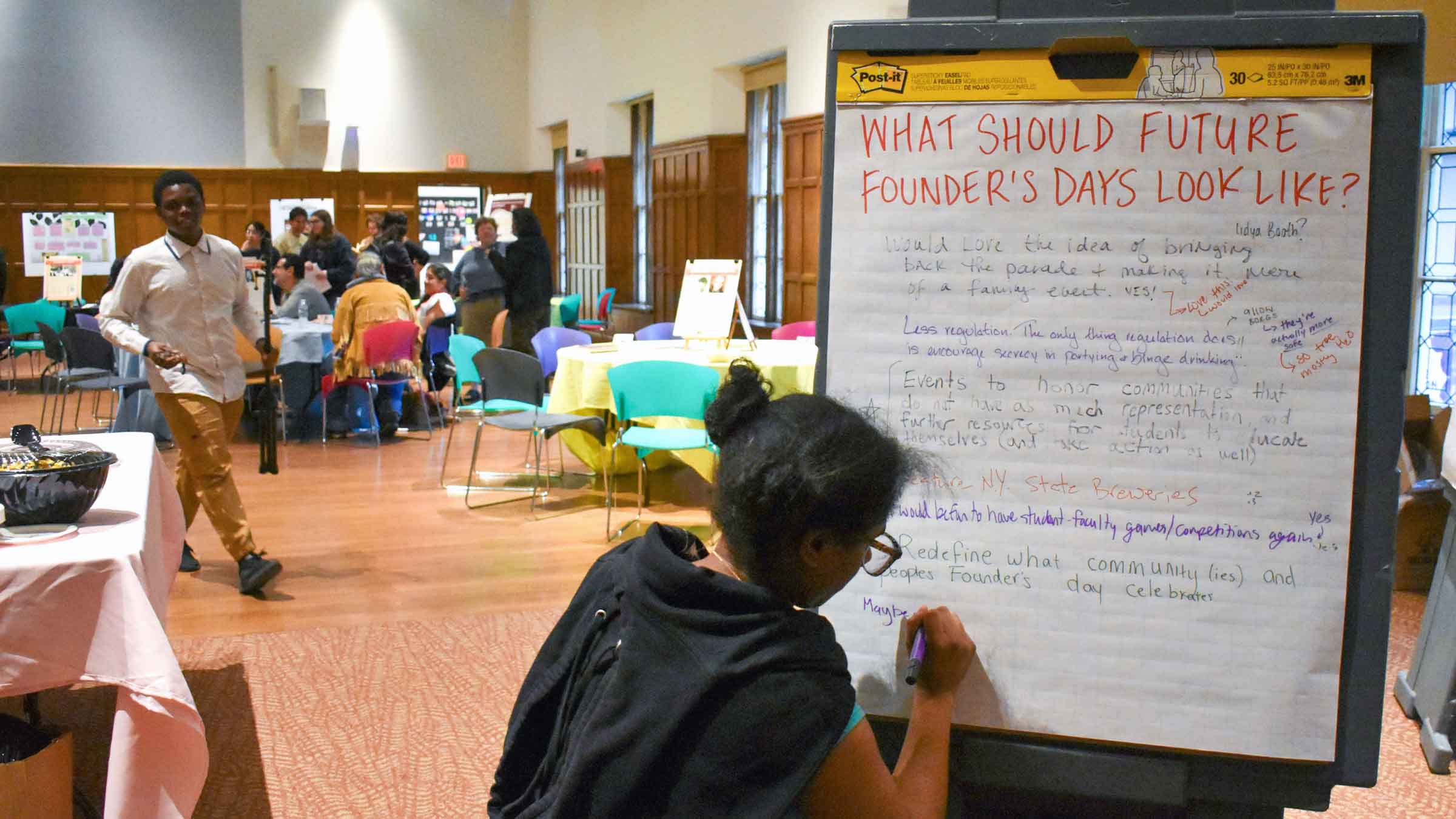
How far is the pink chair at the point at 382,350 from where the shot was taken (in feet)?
24.7

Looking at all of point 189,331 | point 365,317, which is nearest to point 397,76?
point 365,317

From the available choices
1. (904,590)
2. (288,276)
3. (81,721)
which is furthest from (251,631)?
(288,276)

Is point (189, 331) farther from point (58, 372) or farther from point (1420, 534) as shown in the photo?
point (58, 372)

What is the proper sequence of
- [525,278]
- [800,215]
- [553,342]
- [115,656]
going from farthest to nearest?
1. [800,215]
2. [525,278]
3. [553,342]
4. [115,656]

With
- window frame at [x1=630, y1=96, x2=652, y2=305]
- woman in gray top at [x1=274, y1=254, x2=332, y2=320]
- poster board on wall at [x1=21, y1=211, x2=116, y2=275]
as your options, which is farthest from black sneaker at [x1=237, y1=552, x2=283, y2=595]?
poster board on wall at [x1=21, y1=211, x2=116, y2=275]

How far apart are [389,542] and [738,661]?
4632 millimetres

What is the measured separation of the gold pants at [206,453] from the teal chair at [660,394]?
1726 millimetres

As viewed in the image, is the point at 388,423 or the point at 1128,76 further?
the point at 388,423

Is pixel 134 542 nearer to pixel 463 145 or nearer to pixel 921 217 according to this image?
pixel 921 217

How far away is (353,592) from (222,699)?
3.67ft

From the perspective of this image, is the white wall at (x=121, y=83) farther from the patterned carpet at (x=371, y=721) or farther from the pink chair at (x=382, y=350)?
the patterned carpet at (x=371, y=721)

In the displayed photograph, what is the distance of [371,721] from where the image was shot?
11.2 ft

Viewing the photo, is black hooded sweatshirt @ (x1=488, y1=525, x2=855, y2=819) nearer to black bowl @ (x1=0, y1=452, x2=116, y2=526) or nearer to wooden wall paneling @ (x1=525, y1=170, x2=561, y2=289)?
black bowl @ (x1=0, y1=452, x2=116, y2=526)

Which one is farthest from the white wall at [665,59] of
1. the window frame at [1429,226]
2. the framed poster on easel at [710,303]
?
the window frame at [1429,226]
